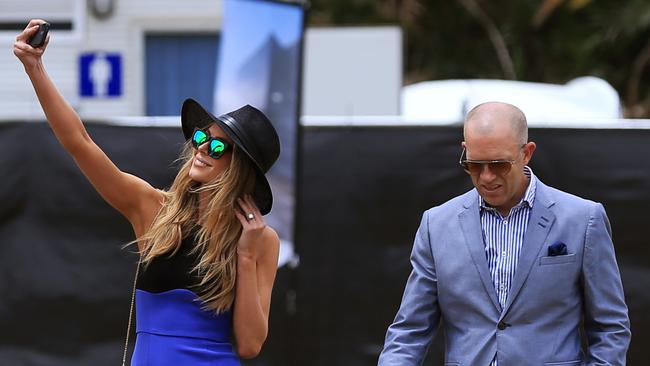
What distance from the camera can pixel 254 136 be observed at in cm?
393

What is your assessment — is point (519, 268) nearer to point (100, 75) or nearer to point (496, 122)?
point (496, 122)

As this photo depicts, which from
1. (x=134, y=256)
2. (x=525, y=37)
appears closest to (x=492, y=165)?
(x=134, y=256)

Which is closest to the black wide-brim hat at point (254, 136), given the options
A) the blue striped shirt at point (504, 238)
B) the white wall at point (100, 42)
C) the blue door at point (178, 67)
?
the blue striped shirt at point (504, 238)

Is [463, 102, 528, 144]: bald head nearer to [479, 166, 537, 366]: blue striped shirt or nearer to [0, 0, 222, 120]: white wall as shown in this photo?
[479, 166, 537, 366]: blue striped shirt

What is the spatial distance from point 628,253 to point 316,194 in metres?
2.03

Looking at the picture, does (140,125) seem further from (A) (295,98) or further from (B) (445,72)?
(B) (445,72)

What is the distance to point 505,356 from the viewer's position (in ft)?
12.9

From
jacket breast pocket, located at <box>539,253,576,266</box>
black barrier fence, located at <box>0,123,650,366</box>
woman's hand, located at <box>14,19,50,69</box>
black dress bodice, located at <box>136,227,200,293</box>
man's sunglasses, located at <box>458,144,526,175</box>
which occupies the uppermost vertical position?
woman's hand, located at <box>14,19,50,69</box>

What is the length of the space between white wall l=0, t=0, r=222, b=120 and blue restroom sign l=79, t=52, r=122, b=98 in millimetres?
144

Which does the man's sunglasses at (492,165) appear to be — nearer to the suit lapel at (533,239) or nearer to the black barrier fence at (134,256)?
the suit lapel at (533,239)

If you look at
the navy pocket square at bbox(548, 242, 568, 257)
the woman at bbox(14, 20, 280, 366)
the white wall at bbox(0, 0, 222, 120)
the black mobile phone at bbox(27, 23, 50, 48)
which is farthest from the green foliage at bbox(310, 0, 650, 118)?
the black mobile phone at bbox(27, 23, 50, 48)

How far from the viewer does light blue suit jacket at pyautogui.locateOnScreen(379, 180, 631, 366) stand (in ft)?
12.8

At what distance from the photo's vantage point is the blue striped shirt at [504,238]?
3971 millimetres

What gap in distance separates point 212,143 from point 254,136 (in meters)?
0.14
